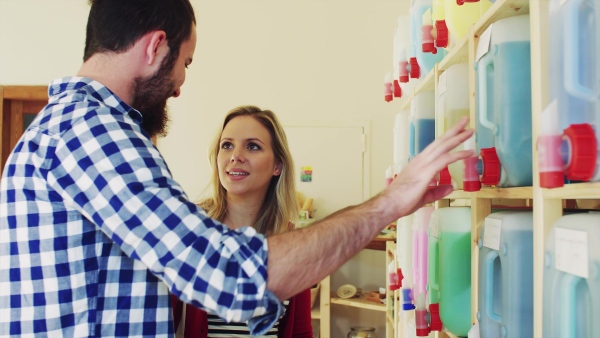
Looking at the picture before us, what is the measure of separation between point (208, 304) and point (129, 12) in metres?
0.61

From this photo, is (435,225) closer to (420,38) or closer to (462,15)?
(462,15)

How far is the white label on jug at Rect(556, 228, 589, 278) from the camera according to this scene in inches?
31.5

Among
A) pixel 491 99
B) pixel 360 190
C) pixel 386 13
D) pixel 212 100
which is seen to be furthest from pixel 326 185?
pixel 491 99

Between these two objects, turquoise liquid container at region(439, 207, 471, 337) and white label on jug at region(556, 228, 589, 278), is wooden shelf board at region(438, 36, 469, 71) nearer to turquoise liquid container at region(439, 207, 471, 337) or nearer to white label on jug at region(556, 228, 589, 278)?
turquoise liquid container at region(439, 207, 471, 337)

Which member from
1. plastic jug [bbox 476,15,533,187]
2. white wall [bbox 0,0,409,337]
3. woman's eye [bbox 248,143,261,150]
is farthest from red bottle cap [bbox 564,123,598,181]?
white wall [bbox 0,0,409,337]

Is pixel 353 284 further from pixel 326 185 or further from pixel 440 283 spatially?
pixel 440 283

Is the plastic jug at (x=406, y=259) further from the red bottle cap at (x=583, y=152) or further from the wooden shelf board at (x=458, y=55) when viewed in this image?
the red bottle cap at (x=583, y=152)

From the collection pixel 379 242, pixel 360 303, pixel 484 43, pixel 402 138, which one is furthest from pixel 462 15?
pixel 360 303

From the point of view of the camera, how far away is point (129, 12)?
3.72 ft

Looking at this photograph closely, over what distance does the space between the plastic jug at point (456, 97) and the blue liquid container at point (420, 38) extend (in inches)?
15.8

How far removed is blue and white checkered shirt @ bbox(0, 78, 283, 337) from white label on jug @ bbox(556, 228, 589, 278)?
453 mm

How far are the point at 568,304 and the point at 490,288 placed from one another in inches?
13.6

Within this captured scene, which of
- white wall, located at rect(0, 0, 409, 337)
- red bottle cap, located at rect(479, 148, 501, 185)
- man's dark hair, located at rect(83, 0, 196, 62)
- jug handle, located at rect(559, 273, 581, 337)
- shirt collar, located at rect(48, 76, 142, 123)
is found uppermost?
white wall, located at rect(0, 0, 409, 337)

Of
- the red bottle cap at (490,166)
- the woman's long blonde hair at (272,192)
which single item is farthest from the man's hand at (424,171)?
the woman's long blonde hair at (272,192)
